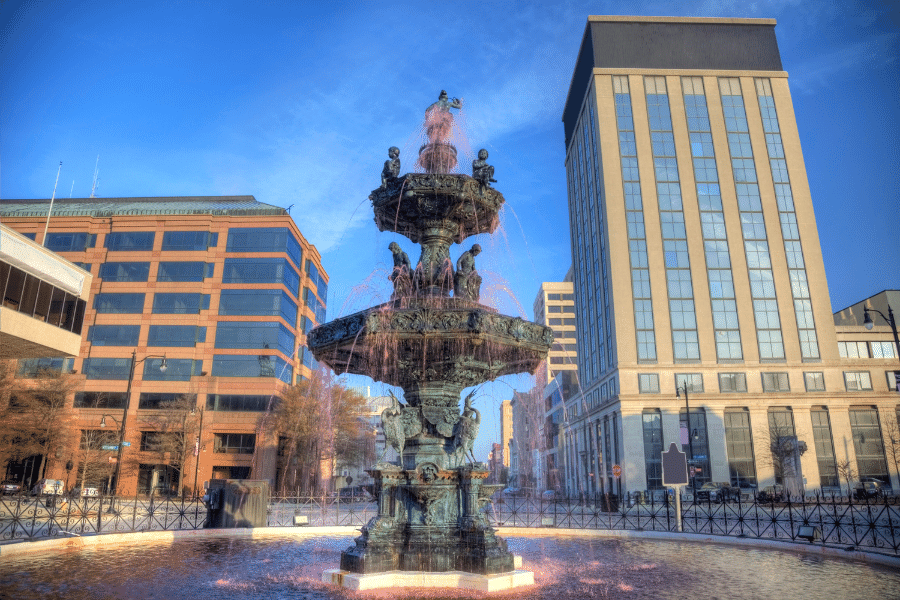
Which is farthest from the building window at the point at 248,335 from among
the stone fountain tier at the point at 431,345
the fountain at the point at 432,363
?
the stone fountain tier at the point at 431,345

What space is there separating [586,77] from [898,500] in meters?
55.6

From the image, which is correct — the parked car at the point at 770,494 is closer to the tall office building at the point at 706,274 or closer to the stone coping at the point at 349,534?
the tall office building at the point at 706,274

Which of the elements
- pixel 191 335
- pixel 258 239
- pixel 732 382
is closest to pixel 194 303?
pixel 191 335

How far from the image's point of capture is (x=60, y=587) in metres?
8.80

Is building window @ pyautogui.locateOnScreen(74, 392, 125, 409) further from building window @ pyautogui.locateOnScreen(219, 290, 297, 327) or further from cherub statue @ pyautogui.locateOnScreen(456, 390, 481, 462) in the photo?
cherub statue @ pyautogui.locateOnScreen(456, 390, 481, 462)

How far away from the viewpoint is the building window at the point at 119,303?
57406 millimetres

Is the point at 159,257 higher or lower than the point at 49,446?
higher

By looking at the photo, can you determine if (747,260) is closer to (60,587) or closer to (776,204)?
(776,204)

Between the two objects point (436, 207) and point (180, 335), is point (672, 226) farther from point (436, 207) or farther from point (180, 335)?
point (436, 207)

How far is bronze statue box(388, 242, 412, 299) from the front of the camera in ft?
39.7

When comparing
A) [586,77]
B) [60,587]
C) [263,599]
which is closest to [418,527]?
[263,599]

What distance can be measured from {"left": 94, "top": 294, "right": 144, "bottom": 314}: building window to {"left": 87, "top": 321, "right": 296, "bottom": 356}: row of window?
64.1 inches

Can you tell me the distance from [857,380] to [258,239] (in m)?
62.2

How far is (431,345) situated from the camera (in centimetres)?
1050
